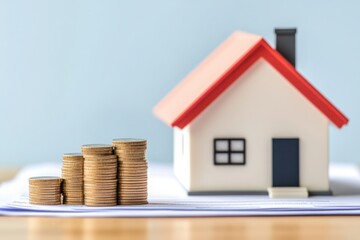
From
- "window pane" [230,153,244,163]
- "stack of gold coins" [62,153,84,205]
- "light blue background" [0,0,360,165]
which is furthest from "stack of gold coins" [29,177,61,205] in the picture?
"light blue background" [0,0,360,165]

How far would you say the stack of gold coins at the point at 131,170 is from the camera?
2.84 meters

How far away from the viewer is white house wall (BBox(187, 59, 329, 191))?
119 inches

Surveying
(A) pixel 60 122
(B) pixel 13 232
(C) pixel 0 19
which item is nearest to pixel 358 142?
(A) pixel 60 122

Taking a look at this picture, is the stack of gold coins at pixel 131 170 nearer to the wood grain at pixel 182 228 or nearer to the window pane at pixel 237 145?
the wood grain at pixel 182 228

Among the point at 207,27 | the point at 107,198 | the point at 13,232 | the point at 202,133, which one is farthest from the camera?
the point at 207,27

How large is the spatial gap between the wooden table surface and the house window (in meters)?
0.34

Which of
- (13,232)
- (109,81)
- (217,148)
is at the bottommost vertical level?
(13,232)

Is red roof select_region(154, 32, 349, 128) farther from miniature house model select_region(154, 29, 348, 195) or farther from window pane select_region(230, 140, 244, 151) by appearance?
window pane select_region(230, 140, 244, 151)

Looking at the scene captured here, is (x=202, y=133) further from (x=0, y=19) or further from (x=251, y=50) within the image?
(x=0, y=19)

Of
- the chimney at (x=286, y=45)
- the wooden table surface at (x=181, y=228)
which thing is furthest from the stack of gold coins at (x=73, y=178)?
the chimney at (x=286, y=45)

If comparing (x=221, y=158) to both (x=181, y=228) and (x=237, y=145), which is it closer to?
(x=237, y=145)

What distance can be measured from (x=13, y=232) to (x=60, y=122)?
1.62m

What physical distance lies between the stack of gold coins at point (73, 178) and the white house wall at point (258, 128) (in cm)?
33

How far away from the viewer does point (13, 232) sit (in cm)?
254
